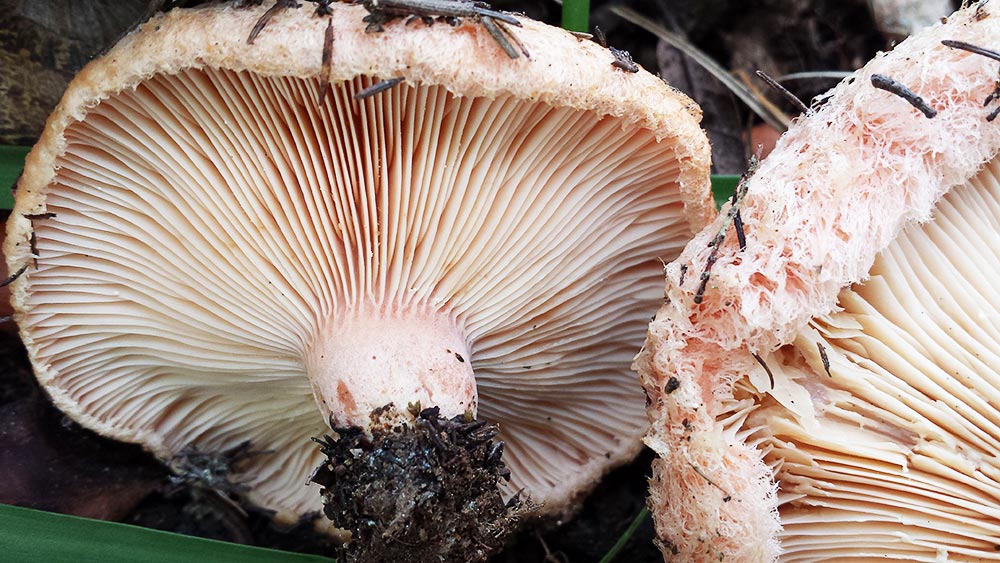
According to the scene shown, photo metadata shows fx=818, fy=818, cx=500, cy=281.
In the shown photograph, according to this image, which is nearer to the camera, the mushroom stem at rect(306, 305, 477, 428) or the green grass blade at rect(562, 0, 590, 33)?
the mushroom stem at rect(306, 305, 477, 428)

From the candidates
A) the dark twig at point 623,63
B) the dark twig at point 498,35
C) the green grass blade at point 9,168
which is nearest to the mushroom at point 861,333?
the dark twig at point 623,63

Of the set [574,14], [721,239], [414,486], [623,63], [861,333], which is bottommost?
[414,486]

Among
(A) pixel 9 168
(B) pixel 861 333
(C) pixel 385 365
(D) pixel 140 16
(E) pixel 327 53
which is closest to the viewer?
(E) pixel 327 53

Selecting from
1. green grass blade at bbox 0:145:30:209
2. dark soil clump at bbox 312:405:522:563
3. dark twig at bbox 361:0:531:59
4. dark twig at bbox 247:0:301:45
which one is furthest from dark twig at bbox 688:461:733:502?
green grass blade at bbox 0:145:30:209

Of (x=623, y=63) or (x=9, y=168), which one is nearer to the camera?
(x=623, y=63)

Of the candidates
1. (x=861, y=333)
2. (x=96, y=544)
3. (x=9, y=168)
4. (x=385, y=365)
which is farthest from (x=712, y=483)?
(x=9, y=168)

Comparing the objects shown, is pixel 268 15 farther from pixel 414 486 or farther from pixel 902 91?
pixel 902 91

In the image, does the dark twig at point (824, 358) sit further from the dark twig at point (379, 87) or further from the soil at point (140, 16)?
the soil at point (140, 16)

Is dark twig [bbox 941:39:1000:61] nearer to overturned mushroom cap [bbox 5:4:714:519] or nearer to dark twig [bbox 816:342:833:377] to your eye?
overturned mushroom cap [bbox 5:4:714:519]
